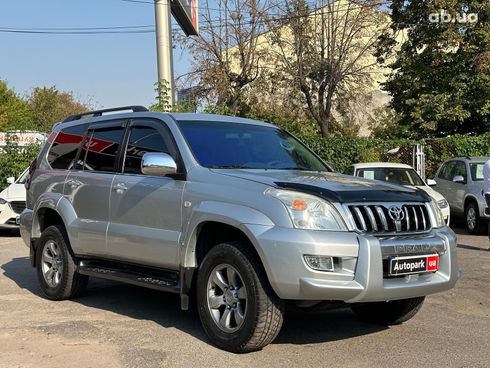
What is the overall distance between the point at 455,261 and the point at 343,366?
4.42ft

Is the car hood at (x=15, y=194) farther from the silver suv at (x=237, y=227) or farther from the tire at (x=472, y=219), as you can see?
the tire at (x=472, y=219)

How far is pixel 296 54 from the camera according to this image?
30.9 m

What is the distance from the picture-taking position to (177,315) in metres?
6.16

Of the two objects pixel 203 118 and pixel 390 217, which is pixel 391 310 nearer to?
pixel 390 217

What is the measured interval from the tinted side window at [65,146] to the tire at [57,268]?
759 mm

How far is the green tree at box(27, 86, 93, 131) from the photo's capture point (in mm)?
46031

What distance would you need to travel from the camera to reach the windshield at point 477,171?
13.8m

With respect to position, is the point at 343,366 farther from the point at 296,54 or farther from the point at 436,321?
the point at 296,54

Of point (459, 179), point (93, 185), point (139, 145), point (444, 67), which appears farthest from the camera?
point (444, 67)

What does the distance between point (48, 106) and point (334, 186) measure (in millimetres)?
48626

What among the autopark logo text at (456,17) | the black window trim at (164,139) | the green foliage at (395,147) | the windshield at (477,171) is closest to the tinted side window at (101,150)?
the black window trim at (164,139)

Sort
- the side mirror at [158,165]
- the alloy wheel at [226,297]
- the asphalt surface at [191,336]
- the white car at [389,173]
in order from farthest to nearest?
the white car at [389,173] < the side mirror at [158,165] < the alloy wheel at [226,297] < the asphalt surface at [191,336]

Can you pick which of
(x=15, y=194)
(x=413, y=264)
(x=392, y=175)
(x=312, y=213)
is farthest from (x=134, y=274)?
(x=392, y=175)

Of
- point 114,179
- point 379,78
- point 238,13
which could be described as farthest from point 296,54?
point 114,179
